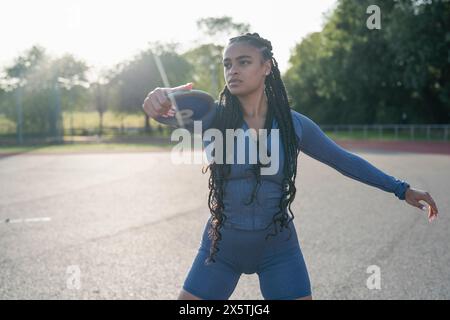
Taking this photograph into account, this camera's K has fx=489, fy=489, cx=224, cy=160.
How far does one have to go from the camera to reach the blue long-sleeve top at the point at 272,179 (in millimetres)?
2170

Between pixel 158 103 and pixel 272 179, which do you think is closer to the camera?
pixel 158 103

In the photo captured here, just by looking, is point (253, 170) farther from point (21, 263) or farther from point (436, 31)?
point (436, 31)

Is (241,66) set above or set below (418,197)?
above

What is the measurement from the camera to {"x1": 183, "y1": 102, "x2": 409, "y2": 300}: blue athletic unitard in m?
2.19

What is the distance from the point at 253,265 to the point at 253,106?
74cm

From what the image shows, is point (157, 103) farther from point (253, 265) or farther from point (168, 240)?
point (168, 240)

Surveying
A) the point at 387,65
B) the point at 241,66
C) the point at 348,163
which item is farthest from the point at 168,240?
the point at 387,65

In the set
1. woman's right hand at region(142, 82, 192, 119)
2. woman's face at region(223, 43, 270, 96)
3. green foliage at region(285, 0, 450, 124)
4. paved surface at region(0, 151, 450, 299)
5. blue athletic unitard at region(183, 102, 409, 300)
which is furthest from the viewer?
green foliage at region(285, 0, 450, 124)

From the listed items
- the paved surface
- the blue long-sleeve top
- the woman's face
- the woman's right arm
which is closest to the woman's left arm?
the blue long-sleeve top

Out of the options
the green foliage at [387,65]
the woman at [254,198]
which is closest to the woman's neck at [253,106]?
the woman at [254,198]

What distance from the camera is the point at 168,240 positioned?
6672mm

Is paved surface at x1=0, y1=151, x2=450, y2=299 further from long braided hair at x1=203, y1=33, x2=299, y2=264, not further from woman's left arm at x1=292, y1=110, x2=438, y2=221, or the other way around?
long braided hair at x1=203, y1=33, x2=299, y2=264

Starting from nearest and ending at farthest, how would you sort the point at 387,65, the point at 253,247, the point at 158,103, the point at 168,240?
1. the point at 158,103
2. the point at 253,247
3. the point at 168,240
4. the point at 387,65

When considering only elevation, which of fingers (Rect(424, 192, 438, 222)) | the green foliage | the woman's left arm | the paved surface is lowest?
the paved surface
